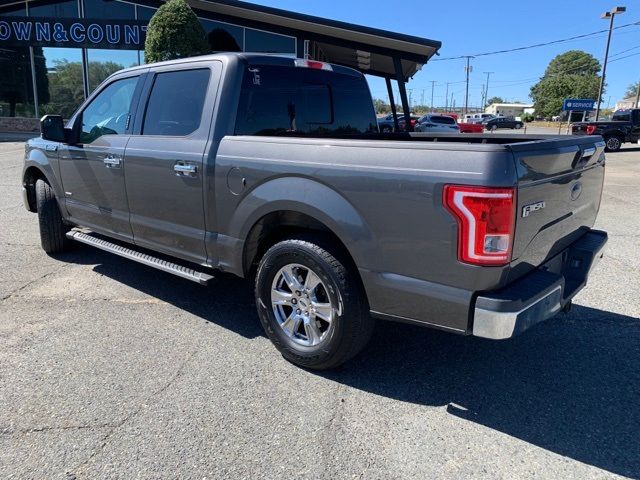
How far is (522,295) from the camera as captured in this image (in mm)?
2494

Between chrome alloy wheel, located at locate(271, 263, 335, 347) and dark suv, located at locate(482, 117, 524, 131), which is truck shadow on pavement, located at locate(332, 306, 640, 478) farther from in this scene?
dark suv, located at locate(482, 117, 524, 131)

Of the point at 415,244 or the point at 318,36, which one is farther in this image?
the point at 318,36

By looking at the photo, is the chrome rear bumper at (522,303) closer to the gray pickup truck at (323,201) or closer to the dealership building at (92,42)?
the gray pickup truck at (323,201)

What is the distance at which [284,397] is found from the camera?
2.98 meters

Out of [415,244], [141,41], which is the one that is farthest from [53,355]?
[141,41]

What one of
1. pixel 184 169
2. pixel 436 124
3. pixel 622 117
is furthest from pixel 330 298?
pixel 436 124

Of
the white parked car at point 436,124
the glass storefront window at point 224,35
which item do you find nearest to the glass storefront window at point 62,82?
the glass storefront window at point 224,35

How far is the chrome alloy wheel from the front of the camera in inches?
123

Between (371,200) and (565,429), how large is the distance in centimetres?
160

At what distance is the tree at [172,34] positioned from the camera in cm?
1263

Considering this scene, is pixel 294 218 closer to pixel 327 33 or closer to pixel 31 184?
pixel 31 184


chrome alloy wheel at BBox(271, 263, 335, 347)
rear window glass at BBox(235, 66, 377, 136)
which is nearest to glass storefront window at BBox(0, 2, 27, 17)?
rear window glass at BBox(235, 66, 377, 136)

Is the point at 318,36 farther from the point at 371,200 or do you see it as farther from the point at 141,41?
the point at 371,200

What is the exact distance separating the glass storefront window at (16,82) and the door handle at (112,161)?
22.2m
